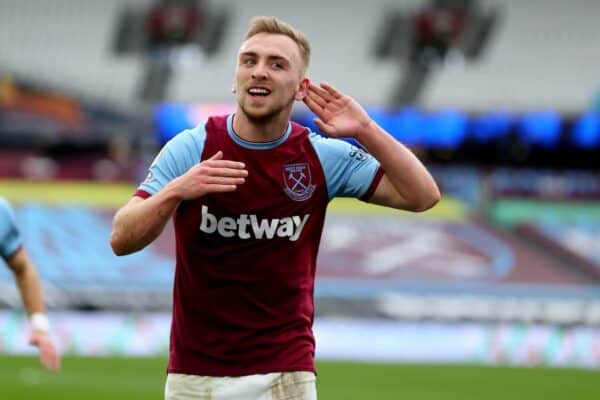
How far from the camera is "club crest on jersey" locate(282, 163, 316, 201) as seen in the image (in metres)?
5.32

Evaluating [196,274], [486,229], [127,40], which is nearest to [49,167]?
[127,40]

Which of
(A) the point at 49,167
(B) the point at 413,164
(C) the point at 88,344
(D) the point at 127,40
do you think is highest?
(D) the point at 127,40

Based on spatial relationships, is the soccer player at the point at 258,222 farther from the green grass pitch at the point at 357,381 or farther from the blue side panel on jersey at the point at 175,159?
the green grass pitch at the point at 357,381

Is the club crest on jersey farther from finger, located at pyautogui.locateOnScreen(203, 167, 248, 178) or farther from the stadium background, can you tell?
the stadium background

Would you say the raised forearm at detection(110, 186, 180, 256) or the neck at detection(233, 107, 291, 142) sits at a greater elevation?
the neck at detection(233, 107, 291, 142)

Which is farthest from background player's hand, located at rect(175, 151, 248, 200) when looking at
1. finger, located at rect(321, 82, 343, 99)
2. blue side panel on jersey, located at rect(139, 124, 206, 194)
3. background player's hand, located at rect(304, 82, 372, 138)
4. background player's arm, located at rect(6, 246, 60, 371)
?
background player's arm, located at rect(6, 246, 60, 371)

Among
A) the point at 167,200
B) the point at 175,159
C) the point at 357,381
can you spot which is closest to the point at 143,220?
the point at 167,200

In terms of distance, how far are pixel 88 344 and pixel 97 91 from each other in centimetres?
1582

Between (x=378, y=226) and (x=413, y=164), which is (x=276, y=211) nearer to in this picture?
(x=413, y=164)

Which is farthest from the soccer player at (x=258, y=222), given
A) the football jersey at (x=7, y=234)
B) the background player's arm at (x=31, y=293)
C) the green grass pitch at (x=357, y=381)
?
the green grass pitch at (x=357, y=381)

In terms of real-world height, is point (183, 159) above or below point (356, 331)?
below

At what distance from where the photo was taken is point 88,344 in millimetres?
18766

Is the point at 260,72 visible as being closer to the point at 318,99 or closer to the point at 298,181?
the point at 318,99

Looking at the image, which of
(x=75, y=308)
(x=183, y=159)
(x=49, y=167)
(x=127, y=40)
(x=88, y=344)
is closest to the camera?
(x=183, y=159)
